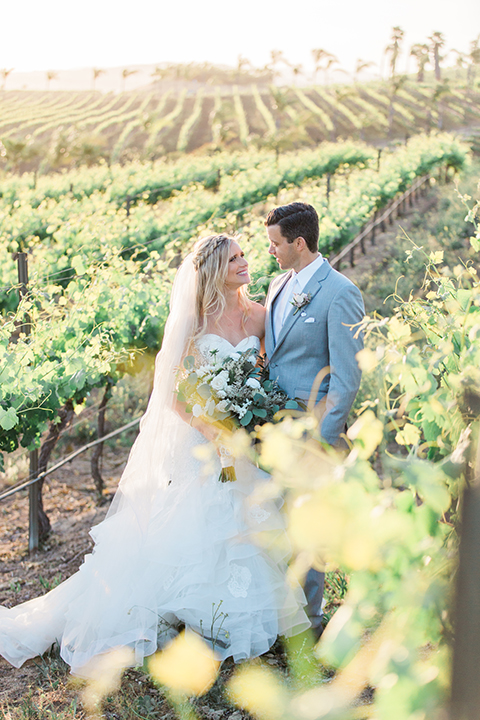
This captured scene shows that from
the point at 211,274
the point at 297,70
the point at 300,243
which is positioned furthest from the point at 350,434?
the point at 297,70

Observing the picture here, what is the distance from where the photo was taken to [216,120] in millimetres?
48781

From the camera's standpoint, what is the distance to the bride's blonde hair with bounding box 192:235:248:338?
9.62 ft

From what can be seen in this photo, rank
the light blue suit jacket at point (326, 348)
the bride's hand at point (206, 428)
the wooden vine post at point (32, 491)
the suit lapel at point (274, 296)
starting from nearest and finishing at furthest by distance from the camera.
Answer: the light blue suit jacket at point (326, 348) → the bride's hand at point (206, 428) → the suit lapel at point (274, 296) → the wooden vine post at point (32, 491)

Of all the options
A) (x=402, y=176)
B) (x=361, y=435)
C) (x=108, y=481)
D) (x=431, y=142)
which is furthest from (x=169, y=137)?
(x=361, y=435)

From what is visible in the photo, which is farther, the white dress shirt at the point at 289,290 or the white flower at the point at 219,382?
the white dress shirt at the point at 289,290

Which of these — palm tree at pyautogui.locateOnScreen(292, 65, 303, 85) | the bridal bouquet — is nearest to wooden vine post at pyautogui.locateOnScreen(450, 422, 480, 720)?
the bridal bouquet

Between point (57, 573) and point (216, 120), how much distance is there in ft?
164

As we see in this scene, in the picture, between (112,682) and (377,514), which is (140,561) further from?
(377,514)

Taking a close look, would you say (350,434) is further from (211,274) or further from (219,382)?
(211,274)

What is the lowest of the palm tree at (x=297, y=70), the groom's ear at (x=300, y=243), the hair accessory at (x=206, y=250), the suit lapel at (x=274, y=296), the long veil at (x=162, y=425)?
the long veil at (x=162, y=425)

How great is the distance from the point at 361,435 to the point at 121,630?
2165 millimetres

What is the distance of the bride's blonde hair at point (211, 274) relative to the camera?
9.62 feet

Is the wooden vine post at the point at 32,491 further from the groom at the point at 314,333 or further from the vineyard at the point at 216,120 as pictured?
the vineyard at the point at 216,120

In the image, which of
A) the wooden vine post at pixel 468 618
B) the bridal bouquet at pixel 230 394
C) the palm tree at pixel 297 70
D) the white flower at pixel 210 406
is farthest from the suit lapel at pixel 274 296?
the palm tree at pixel 297 70
